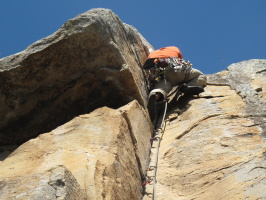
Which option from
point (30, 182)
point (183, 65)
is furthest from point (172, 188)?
point (183, 65)

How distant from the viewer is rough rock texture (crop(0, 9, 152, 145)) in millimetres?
5020

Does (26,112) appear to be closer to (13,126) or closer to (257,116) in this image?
(13,126)

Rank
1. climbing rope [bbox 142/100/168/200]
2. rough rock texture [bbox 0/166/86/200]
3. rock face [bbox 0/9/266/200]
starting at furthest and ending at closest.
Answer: climbing rope [bbox 142/100/168/200]
rock face [bbox 0/9/266/200]
rough rock texture [bbox 0/166/86/200]

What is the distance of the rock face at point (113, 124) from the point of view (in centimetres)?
392

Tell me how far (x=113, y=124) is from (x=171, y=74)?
2.40 meters

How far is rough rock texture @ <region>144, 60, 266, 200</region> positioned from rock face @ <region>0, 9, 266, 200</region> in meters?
0.01

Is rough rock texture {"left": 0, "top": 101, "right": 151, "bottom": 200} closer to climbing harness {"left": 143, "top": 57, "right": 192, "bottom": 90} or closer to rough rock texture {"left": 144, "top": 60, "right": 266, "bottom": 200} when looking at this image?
rough rock texture {"left": 144, "top": 60, "right": 266, "bottom": 200}

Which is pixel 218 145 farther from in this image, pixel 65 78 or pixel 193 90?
pixel 65 78

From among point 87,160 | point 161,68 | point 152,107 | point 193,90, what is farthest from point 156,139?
point 87,160

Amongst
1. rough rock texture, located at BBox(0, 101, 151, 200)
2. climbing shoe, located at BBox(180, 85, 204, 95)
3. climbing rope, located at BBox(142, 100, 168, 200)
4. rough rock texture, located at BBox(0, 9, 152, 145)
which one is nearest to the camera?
rough rock texture, located at BBox(0, 101, 151, 200)

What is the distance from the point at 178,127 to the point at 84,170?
2.26 metres

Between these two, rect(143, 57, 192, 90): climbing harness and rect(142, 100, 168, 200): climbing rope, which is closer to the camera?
rect(142, 100, 168, 200): climbing rope

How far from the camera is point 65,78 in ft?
17.5

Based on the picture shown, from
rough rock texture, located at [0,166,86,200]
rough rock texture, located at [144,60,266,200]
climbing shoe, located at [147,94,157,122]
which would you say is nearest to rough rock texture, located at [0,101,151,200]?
rough rock texture, located at [0,166,86,200]
